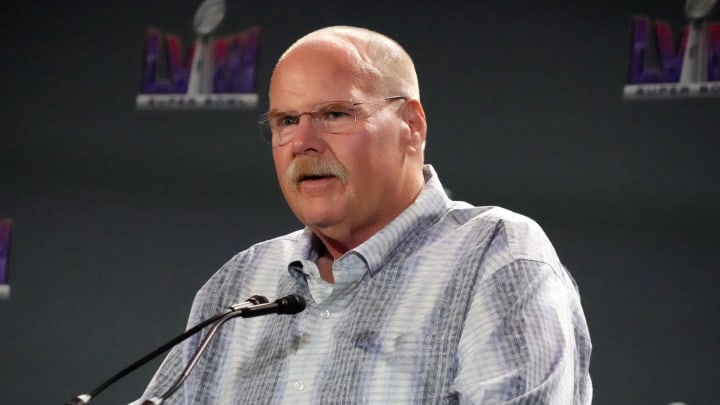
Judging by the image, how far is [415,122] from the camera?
74.4 inches

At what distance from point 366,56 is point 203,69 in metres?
1.64

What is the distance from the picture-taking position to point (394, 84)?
1838 millimetres

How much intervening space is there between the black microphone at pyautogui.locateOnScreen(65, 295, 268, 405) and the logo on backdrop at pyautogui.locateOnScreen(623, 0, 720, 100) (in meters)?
1.40

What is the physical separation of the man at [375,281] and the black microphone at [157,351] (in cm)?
18

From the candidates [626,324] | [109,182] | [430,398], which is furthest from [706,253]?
[109,182]

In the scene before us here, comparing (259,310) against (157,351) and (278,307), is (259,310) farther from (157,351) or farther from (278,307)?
(157,351)

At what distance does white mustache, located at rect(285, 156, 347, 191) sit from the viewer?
5.73 feet

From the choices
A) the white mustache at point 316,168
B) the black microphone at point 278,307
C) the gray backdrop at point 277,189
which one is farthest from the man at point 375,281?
the gray backdrop at point 277,189

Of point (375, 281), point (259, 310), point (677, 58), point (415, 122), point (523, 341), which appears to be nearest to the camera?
point (523, 341)

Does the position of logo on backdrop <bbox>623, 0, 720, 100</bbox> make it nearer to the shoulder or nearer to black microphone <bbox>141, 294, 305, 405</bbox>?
the shoulder

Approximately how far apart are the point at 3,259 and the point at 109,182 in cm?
48

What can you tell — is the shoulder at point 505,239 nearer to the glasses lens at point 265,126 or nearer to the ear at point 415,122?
the ear at point 415,122

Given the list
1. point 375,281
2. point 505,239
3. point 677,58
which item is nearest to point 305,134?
point 375,281

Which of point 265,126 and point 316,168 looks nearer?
point 316,168
